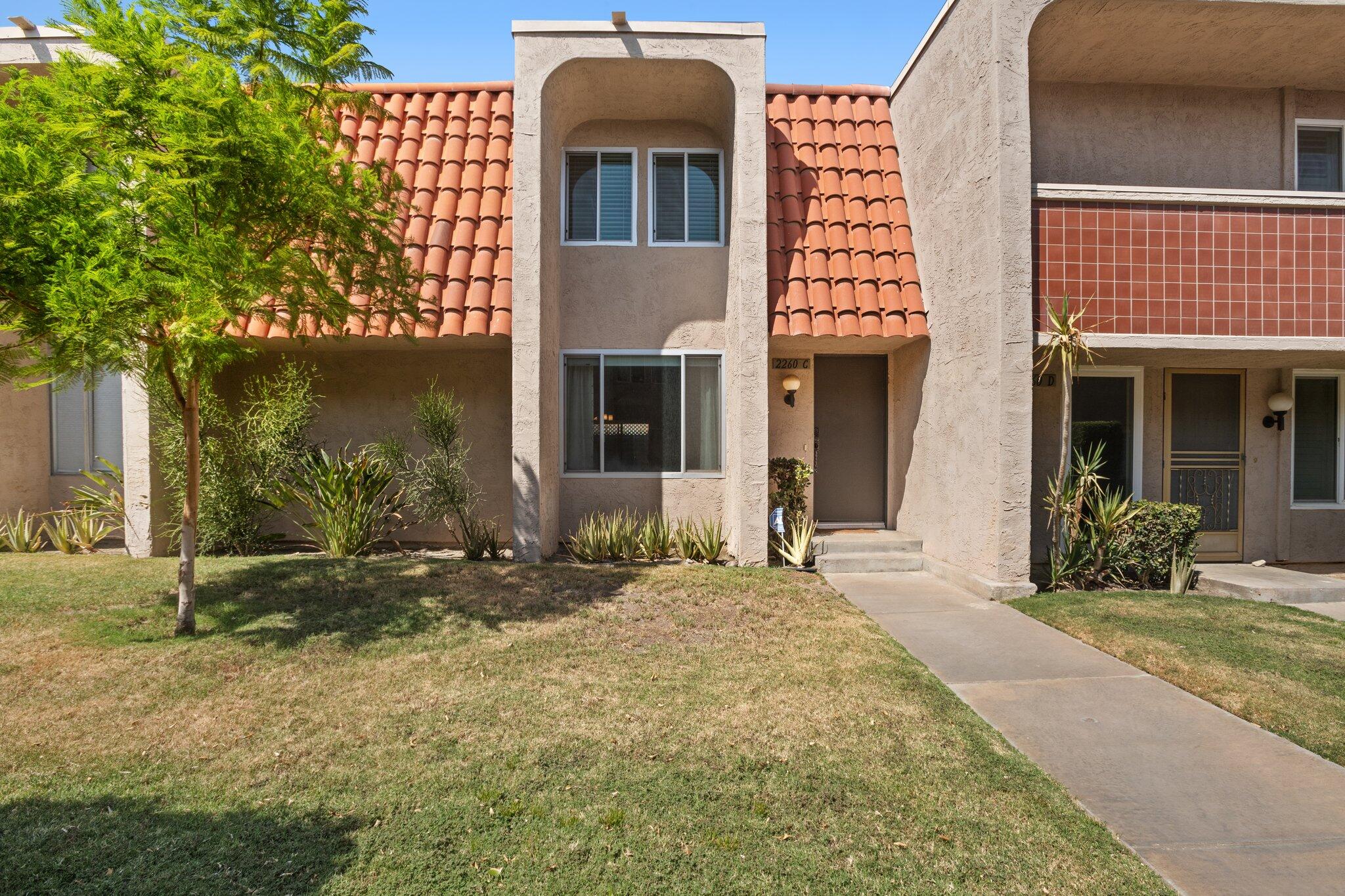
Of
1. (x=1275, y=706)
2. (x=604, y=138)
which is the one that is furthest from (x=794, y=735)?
(x=604, y=138)

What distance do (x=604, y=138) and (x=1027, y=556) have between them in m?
7.98

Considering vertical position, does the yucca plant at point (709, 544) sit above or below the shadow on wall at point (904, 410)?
below

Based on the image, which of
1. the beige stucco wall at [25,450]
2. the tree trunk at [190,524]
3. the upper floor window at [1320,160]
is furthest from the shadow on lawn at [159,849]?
the upper floor window at [1320,160]

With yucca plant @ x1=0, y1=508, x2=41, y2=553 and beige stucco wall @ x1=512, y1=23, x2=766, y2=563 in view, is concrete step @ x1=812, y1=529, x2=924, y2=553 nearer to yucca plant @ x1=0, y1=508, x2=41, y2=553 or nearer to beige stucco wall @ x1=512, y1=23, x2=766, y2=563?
beige stucco wall @ x1=512, y1=23, x2=766, y2=563

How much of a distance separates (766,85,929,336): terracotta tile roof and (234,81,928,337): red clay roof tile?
2cm

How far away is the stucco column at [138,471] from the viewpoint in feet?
28.5

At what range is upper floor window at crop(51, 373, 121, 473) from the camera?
10.1 meters

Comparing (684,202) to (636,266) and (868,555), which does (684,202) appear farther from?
(868,555)

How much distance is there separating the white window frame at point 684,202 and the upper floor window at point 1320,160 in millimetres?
8059

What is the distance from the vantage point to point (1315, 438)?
10.1 m

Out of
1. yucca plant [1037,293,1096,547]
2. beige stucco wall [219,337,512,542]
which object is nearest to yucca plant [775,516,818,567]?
yucca plant [1037,293,1096,547]

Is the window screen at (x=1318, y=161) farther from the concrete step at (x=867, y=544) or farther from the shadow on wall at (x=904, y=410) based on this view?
the concrete step at (x=867, y=544)

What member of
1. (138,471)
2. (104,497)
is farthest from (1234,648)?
(104,497)

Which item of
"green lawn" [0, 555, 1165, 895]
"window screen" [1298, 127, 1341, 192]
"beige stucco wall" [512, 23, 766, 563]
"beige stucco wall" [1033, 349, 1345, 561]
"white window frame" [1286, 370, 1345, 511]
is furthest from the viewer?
"white window frame" [1286, 370, 1345, 511]
